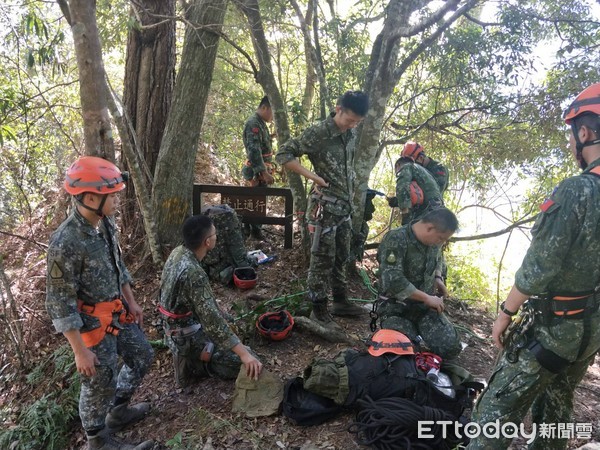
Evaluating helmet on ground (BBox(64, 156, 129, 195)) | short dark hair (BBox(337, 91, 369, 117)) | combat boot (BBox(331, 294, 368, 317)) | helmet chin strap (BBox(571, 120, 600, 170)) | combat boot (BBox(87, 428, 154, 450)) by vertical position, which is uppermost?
short dark hair (BBox(337, 91, 369, 117))

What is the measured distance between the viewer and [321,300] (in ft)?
15.3

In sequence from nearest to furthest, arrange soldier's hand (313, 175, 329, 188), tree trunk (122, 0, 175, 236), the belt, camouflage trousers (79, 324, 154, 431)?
camouflage trousers (79, 324, 154, 431) → the belt → soldier's hand (313, 175, 329, 188) → tree trunk (122, 0, 175, 236)

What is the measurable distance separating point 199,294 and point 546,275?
2580 mm

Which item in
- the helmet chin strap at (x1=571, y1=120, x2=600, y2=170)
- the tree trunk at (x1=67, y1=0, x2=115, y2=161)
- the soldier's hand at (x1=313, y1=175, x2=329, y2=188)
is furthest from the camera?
the soldier's hand at (x1=313, y1=175, x2=329, y2=188)

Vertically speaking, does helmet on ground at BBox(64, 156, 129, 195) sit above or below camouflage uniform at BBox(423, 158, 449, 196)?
below

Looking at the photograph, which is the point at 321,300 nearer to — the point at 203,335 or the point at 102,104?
the point at 203,335

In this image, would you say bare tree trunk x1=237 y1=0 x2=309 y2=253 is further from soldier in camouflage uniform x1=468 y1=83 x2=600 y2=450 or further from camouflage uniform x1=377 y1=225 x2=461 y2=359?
soldier in camouflage uniform x1=468 y1=83 x2=600 y2=450

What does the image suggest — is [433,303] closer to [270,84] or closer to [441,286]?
[441,286]

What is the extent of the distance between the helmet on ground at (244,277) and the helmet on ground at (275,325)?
40.2 inches

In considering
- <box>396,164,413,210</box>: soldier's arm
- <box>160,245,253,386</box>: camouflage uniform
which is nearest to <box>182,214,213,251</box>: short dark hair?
<box>160,245,253,386</box>: camouflage uniform

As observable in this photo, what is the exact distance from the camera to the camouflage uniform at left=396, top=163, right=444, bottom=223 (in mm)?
5105

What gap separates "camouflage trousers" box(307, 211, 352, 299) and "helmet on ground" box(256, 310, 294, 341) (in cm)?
43

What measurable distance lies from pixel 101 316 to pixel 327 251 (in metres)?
2.41

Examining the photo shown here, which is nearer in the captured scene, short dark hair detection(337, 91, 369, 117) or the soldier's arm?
short dark hair detection(337, 91, 369, 117)
